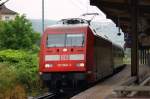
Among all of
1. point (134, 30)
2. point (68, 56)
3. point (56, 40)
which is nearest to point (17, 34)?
point (56, 40)

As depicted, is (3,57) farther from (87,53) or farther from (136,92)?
(136,92)

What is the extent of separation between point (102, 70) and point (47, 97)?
16.4 feet

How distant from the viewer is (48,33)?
76.0 feet

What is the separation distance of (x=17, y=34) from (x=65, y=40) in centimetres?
4542

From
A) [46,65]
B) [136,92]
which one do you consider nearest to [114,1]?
[46,65]

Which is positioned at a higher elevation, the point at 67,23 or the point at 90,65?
the point at 67,23

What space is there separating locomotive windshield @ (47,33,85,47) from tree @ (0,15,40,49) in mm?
39216

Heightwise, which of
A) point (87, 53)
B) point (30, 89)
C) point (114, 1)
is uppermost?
point (114, 1)

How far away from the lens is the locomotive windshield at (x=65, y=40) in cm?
2303

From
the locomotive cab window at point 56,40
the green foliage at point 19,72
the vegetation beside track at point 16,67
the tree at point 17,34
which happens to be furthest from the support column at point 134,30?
the tree at point 17,34

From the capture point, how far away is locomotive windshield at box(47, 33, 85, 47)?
23.0 meters

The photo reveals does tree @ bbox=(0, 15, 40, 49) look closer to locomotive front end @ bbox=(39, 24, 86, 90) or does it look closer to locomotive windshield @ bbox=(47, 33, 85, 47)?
locomotive windshield @ bbox=(47, 33, 85, 47)

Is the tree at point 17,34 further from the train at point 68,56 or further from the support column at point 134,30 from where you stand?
the support column at point 134,30

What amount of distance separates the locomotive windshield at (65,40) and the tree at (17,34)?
39216mm
